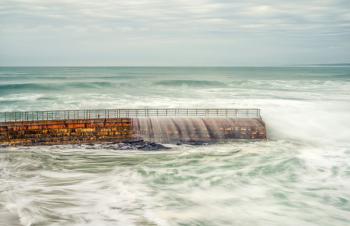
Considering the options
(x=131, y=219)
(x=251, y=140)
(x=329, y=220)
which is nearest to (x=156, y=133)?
(x=251, y=140)

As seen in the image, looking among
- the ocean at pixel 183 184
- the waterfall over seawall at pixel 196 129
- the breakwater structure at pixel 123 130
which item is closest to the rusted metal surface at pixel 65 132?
the breakwater structure at pixel 123 130

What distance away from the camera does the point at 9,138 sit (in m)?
23.9

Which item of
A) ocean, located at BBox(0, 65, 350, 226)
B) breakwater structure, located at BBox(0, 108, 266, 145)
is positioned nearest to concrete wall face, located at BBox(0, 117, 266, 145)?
breakwater structure, located at BBox(0, 108, 266, 145)

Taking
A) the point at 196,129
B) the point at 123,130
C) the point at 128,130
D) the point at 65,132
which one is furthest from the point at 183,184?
the point at 65,132

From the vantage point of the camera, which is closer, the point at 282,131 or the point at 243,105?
the point at 282,131

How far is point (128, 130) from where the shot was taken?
84.4 feet

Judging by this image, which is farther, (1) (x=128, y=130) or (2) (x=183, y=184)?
(1) (x=128, y=130)

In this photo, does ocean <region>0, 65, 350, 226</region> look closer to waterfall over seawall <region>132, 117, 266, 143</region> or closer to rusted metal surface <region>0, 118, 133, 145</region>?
rusted metal surface <region>0, 118, 133, 145</region>

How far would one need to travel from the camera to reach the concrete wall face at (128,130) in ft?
79.2

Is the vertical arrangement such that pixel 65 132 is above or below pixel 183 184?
above

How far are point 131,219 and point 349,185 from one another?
11466mm

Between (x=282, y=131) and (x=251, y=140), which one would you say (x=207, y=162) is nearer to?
(x=251, y=140)

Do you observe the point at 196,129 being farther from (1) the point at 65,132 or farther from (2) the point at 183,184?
(1) the point at 65,132

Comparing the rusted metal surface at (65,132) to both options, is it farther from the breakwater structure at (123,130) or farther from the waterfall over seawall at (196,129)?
the waterfall over seawall at (196,129)
